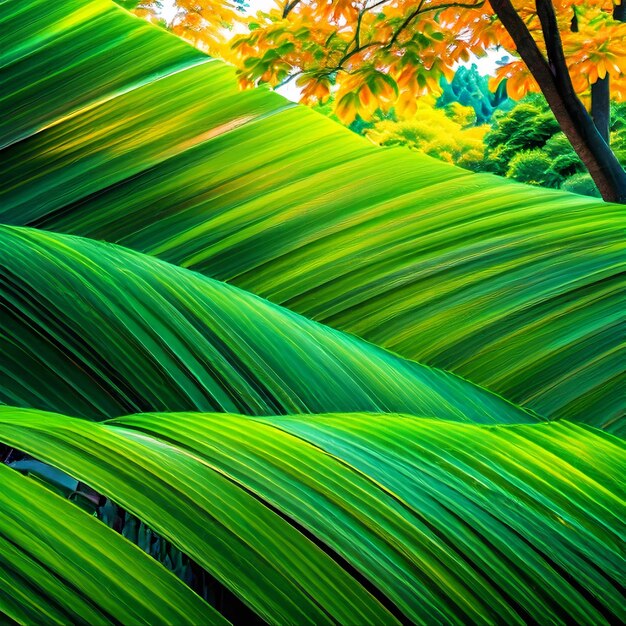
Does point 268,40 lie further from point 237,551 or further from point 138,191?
point 237,551

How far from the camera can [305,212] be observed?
117cm

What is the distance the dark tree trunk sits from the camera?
6.95ft

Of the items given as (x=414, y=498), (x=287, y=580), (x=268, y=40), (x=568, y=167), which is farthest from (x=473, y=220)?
(x=568, y=167)

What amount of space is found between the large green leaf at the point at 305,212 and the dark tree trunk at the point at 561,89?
106 cm

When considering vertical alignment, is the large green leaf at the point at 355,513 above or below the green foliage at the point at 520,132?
above

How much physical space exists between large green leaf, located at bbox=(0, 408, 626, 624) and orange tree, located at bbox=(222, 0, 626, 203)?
1633 millimetres

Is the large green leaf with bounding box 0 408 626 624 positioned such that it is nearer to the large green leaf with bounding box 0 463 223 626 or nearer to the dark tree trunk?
the large green leaf with bounding box 0 463 223 626

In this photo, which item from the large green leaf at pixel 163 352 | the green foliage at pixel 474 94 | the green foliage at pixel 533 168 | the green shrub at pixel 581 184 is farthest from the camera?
the green foliage at pixel 474 94

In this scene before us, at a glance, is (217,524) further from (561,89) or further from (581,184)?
(581,184)

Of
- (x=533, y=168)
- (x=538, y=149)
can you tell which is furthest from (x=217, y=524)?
(x=538, y=149)

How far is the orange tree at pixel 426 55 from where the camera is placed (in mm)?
2152

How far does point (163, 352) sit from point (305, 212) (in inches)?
19.8

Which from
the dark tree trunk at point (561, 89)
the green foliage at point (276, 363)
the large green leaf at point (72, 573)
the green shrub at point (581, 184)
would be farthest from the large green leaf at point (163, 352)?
the green shrub at point (581, 184)

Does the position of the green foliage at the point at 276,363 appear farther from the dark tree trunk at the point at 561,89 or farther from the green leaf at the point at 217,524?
the dark tree trunk at the point at 561,89
